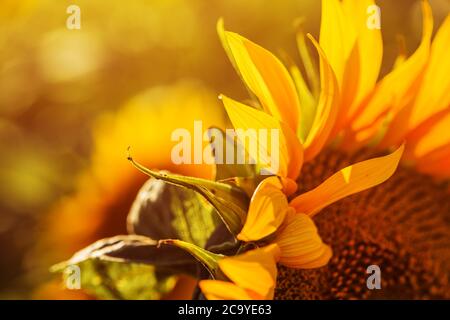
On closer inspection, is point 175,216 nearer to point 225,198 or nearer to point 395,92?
point 225,198

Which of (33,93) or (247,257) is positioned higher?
(33,93)

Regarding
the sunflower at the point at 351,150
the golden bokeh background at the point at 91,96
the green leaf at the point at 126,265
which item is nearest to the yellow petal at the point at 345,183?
the sunflower at the point at 351,150

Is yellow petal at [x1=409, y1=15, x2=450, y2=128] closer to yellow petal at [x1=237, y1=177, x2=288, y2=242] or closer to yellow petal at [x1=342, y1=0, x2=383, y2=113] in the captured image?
yellow petal at [x1=342, y1=0, x2=383, y2=113]

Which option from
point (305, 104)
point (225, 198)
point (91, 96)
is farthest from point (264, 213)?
point (91, 96)

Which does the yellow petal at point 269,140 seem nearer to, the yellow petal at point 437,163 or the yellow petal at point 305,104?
the yellow petal at point 305,104
